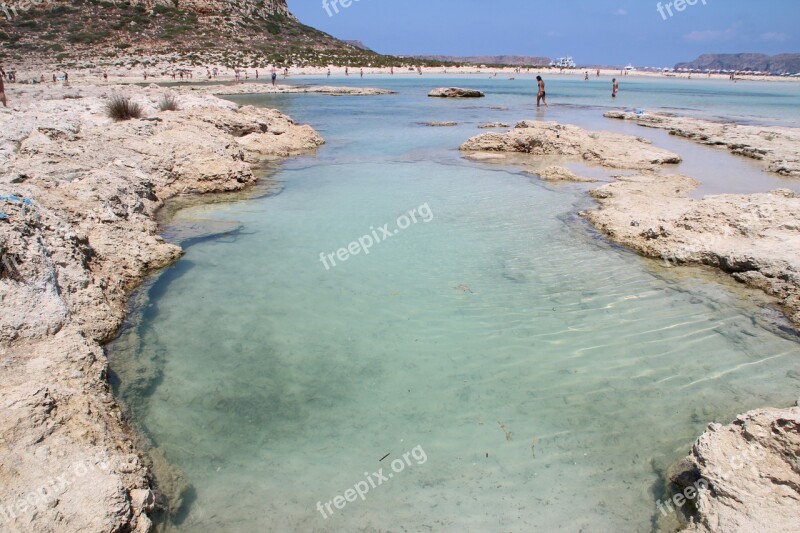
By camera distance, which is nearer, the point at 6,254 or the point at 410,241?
the point at 6,254

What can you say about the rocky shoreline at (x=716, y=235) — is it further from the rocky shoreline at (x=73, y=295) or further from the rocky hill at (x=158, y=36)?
the rocky hill at (x=158, y=36)

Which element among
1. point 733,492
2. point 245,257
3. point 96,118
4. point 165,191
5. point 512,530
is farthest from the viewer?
point 96,118

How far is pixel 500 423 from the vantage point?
3.38 metres

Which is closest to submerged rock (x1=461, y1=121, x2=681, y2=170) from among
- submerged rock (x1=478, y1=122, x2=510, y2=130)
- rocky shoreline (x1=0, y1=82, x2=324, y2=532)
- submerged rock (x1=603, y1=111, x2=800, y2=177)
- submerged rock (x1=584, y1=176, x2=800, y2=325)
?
submerged rock (x1=603, y1=111, x2=800, y2=177)

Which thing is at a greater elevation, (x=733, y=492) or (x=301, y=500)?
(x=733, y=492)

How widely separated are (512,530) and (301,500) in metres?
1.20

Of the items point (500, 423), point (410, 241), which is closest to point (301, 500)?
point (500, 423)

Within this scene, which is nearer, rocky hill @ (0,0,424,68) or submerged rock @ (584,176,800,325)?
submerged rock @ (584,176,800,325)

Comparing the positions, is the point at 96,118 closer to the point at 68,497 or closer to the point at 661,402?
the point at 68,497

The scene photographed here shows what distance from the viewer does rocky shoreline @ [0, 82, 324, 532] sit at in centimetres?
234

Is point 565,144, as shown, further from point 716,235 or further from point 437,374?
point 437,374

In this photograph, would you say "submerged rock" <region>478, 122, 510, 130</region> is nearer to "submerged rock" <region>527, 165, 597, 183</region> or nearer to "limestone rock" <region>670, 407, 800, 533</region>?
"submerged rock" <region>527, 165, 597, 183</region>

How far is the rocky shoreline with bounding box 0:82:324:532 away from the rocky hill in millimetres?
41451

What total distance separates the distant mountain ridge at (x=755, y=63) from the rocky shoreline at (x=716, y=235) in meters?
153
